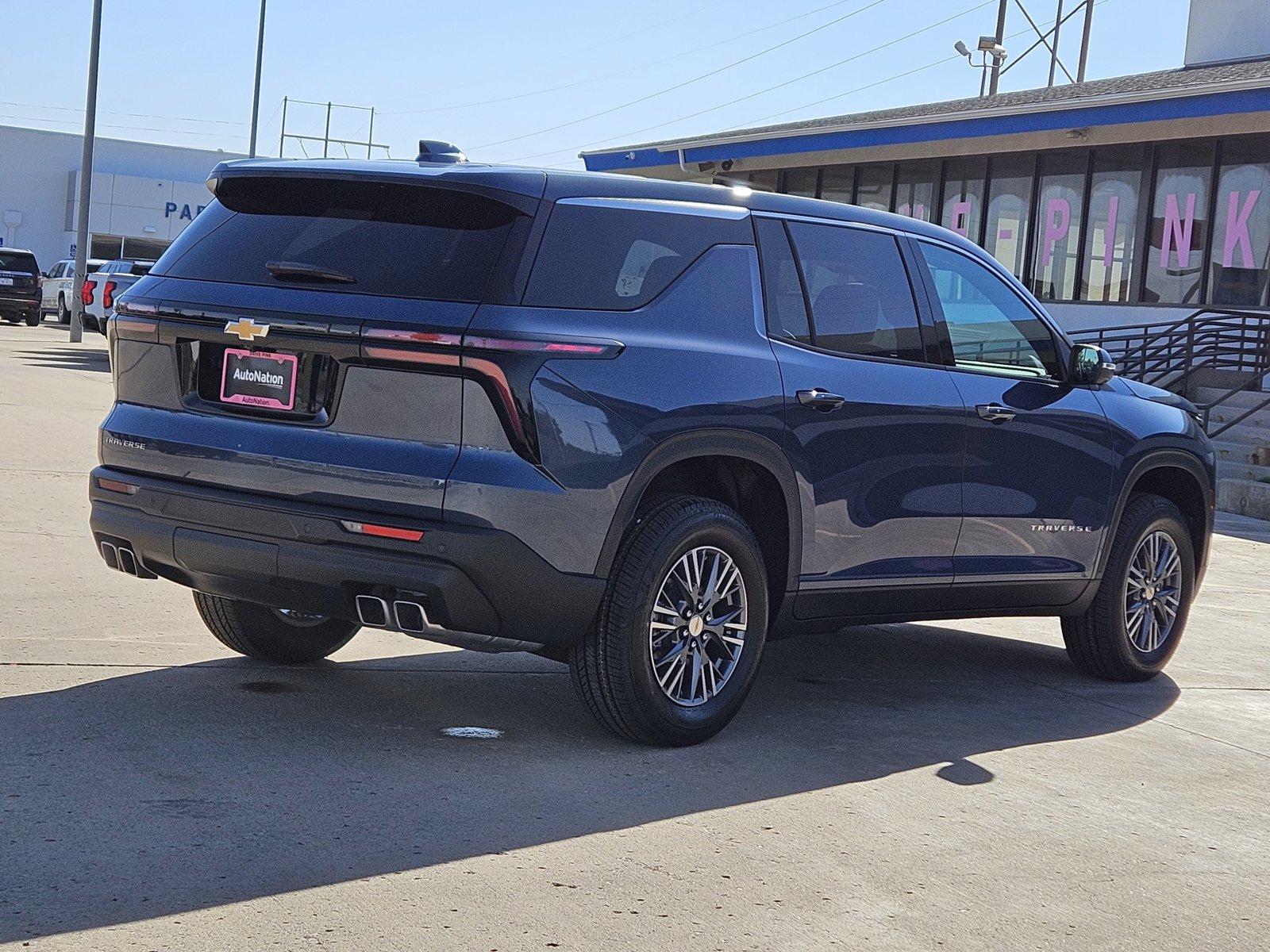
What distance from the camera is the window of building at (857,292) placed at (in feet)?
19.8

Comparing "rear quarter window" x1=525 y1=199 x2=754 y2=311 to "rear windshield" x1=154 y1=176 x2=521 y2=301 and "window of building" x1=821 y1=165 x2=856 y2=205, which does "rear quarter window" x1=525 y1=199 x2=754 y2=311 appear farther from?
"window of building" x1=821 y1=165 x2=856 y2=205

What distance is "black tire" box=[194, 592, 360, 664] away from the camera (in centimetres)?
624

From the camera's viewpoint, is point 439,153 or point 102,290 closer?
point 439,153

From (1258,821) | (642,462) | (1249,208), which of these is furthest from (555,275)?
(1249,208)

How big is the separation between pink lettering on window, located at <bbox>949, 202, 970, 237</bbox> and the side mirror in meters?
20.9

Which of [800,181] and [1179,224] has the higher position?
[800,181]

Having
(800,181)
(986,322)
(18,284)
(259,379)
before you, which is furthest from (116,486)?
(18,284)

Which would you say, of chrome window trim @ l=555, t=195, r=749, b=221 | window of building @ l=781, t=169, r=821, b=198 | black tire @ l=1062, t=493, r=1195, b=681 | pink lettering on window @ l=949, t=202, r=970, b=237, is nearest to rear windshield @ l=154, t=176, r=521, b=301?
chrome window trim @ l=555, t=195, r=749, b=221

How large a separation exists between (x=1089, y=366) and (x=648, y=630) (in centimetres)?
272

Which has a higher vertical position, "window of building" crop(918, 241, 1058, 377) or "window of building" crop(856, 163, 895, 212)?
"window of building" crop(856, 163, 895, 212)

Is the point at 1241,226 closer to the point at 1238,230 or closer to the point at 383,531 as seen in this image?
the point at 1238,230

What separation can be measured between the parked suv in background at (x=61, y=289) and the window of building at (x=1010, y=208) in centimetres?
1973

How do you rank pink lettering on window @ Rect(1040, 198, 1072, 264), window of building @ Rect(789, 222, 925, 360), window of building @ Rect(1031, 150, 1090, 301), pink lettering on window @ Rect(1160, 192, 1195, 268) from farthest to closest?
1. pink lettering on window @ Rect(1040, 198, 1072, 264)
2. window of building @ Rect(1031, 150, 1090, 301)
3. pink lettering on window @ Rect(1160, 192, 1195, 268)
4. window of building @ Rect(789, 222, 925, 360)

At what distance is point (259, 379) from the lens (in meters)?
5.17
